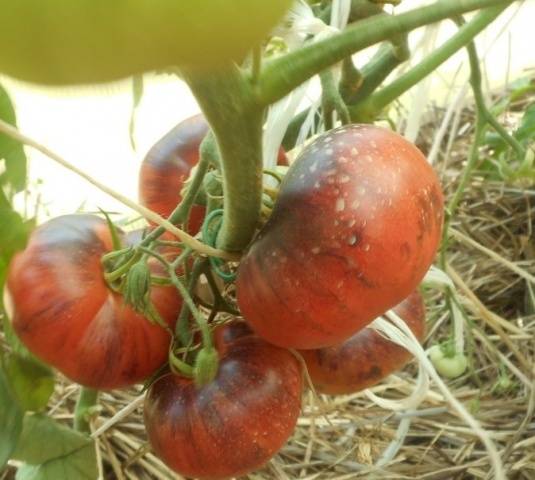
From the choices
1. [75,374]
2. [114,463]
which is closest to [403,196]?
[75,374]

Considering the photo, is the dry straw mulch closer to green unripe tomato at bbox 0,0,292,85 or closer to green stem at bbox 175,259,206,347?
green stem at bbox 175,259,206,347

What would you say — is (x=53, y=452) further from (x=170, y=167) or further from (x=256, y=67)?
(x=256, y=67)

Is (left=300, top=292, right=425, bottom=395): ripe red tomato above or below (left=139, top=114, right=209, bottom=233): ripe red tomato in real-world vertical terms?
A: below

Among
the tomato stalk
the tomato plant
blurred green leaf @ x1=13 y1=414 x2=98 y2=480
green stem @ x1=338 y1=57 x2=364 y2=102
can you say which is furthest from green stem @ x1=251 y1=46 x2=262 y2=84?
blurred green leaf @ x1=13 y1=414 x2=98 y2=480

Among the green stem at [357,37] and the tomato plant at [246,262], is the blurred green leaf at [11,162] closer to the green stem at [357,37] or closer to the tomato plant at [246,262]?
the tomato plant at [246,262]

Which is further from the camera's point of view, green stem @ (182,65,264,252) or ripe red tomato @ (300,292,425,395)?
ripe red tomato @ (300,292,425,395)

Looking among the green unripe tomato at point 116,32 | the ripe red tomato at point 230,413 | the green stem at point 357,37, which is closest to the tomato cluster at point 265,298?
the ripe red tomato at point 230,413
